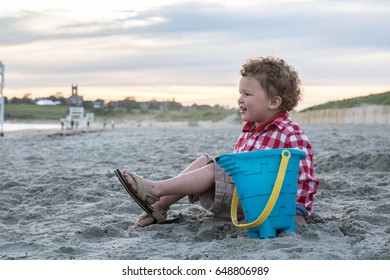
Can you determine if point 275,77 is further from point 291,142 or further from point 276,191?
point 276,191

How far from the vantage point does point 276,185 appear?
10.4ft

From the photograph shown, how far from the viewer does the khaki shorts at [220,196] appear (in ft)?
11.6

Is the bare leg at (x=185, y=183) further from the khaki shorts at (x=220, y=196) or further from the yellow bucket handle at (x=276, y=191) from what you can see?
the yellow bucket handle at (x=276, y=191)

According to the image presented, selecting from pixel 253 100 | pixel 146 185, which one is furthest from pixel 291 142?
pixel 146 185

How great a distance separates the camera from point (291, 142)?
11.7 feet

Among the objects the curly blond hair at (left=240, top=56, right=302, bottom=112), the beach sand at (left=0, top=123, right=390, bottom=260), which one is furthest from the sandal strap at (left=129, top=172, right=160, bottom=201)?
the curly blond hair at (left=240, top=56, right=302, bottom=112)

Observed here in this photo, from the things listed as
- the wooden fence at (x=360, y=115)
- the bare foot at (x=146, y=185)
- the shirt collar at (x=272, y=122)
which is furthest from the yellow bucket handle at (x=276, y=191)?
the wooden fence at (x=360, y=115)

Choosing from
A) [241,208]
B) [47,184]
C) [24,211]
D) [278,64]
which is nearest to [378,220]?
[241,208]

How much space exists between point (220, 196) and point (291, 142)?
0.45 m

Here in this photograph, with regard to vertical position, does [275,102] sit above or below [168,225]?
above

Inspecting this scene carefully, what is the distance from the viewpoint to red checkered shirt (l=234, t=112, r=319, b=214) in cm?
357
